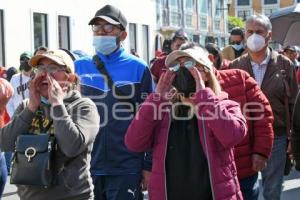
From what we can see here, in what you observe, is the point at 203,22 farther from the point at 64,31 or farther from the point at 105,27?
the point at 105,27

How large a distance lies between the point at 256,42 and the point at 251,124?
1.21 metres

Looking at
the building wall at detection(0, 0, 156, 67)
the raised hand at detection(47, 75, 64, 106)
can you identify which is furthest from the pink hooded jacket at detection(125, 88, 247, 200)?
the building wall at detection(0, 0, 156, 67)

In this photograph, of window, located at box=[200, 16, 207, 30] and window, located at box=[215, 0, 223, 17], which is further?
window, located at box=[215, 0, 223, 17]

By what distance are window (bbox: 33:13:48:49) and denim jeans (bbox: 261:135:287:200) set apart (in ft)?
55.4

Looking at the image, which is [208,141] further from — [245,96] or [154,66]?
[154,66]

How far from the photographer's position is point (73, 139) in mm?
3840

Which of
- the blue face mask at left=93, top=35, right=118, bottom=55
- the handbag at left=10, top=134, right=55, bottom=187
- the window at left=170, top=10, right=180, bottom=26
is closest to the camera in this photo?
the handbag at left=10, top=134, right=55, bottom=187

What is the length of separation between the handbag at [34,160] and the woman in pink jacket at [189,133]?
0.55 metres

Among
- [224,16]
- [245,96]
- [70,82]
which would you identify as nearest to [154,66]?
[245,96]

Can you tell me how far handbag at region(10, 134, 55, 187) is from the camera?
3797 millimetres

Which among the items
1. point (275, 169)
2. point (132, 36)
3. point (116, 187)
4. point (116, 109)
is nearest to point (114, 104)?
point (116, 109)

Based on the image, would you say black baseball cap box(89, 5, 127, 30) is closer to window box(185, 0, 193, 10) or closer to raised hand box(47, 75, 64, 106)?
raised hand box(47, 75, 64, 106)

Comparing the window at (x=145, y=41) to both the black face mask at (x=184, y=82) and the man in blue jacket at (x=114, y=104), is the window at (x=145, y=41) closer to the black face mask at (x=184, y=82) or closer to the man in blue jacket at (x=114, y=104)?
the man in blue jacket at (x=114, y=104)

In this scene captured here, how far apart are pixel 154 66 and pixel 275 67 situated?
1.62 metres
